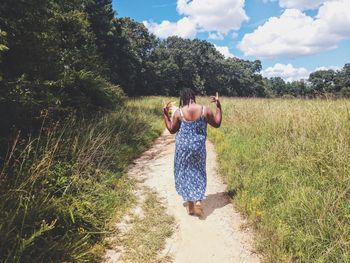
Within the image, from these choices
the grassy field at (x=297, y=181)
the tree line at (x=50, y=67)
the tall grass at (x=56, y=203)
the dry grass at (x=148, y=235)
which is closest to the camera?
the tall grass at (x=56, y=203)

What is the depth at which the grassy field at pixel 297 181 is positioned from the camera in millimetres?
3688

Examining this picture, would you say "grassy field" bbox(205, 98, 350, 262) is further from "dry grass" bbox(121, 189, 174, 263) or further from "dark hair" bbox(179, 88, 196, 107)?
"dark hair" bbox(179, 88, 196, 107)

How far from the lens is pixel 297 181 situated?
4.82m

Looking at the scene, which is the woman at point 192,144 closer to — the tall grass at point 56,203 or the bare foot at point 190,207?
the bare foot at point 190,207

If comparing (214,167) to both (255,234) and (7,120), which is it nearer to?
(255,234)

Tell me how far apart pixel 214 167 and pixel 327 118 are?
8.47 ft

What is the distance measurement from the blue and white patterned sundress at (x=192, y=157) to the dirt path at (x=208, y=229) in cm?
38

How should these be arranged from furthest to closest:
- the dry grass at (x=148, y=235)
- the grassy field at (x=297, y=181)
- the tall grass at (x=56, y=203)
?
the dry grass at (x=148, y=235) < the grassy field at (x=297, y=181) < the tall grass at (x=56, y=203)

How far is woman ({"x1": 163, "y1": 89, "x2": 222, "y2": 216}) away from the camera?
16.8 ft

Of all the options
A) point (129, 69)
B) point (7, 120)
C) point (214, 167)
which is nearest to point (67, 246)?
point (7, 120)

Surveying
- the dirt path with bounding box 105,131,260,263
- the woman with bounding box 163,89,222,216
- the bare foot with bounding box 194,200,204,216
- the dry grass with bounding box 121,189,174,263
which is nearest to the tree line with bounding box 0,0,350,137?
the woman with bounding box 163,89,222,216

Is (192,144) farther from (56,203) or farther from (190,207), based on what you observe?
(56,203)

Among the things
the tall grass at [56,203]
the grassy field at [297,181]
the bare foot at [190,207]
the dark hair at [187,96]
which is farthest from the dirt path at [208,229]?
the dark hair at [187,96]

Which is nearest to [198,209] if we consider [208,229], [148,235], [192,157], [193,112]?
[208,229]
